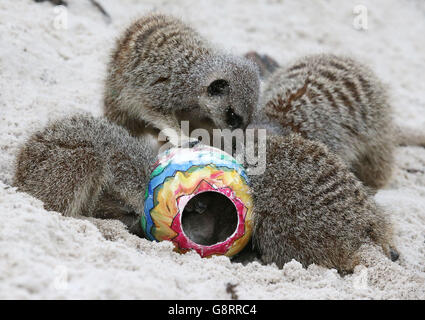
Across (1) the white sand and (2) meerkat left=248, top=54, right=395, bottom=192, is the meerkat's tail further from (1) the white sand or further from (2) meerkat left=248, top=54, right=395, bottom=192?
(2) meerkat left=248, top=54, right=395, bottom=192

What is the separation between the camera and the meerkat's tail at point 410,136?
383cm

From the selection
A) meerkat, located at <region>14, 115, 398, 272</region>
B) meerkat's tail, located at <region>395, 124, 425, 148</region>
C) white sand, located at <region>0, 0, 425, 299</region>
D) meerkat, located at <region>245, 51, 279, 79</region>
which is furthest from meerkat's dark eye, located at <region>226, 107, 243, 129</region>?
meerkat's tail, located at <region>395, 124, 425, 148</region>

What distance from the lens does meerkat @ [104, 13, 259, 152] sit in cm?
307

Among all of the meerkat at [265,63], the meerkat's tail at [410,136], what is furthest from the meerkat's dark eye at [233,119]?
the meerkat's tail at [410,136]

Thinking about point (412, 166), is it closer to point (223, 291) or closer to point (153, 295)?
point (223, 291)

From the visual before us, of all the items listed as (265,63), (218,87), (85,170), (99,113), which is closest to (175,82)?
(218,87)

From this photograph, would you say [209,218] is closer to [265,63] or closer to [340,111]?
[340,111]

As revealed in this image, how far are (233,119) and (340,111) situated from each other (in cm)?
73

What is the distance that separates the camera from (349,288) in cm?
187

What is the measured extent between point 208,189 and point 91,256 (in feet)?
2.09

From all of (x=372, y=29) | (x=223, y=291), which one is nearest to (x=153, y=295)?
(x=223, y=291)

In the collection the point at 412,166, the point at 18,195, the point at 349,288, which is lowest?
the point at 412,166

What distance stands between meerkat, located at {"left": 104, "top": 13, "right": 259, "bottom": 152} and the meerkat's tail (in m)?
1.39

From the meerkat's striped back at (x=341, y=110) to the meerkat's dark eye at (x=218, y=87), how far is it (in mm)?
327
